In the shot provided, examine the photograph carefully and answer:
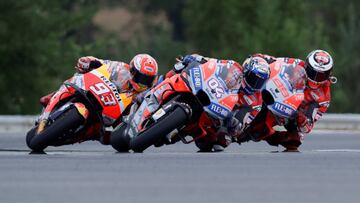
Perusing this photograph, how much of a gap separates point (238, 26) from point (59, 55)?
13.8 meters

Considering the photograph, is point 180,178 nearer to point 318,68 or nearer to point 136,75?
point 136,75

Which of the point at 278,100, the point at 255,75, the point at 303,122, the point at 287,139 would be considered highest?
the point at 255,75

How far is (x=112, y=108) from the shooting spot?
61.3 feet

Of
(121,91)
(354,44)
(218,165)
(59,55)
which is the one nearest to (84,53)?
(59,55)

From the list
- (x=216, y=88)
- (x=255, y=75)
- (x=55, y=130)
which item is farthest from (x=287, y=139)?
(x=55, y=130)

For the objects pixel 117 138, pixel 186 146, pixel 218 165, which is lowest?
pixel 186 146

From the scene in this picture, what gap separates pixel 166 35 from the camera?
223ft

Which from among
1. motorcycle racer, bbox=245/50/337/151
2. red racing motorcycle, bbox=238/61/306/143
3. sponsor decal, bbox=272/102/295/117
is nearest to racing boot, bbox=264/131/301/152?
motorcycle racer, bbox=245/50/337/151

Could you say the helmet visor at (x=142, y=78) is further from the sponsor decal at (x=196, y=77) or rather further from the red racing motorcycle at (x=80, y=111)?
the sponsor decal at (x=196, y=77)

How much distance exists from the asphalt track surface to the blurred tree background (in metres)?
26.3

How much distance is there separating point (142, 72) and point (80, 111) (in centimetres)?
91

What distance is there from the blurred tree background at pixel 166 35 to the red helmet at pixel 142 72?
2341 cm

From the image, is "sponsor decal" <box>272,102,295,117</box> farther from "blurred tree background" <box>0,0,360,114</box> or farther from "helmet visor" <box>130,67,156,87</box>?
"blurred tree background" <box>0,0,360,114</box>

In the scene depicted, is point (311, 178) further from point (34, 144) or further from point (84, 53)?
point (84, 53)
